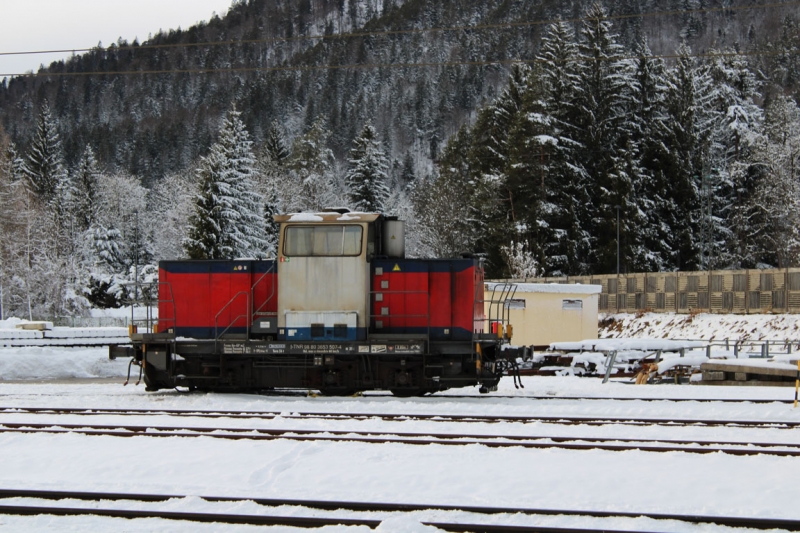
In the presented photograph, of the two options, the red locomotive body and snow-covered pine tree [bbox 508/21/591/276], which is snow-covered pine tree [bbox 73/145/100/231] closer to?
snow-covered pine tree [bbox 508/21/591/276]

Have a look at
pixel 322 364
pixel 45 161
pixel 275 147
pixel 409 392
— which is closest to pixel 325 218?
pixel 322 364

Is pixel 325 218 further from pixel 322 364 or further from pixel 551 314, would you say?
pixel 551 314

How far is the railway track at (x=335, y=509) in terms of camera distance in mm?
6926

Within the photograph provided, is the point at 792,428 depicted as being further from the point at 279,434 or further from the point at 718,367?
the point at 718,367

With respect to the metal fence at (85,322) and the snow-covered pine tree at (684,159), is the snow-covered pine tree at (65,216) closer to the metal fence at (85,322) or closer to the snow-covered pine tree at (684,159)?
the metal fence at (85,322)

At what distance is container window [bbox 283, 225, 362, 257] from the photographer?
15609mm

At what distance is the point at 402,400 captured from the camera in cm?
1516

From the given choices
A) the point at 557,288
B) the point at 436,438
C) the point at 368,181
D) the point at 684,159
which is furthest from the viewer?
the point at 368,181

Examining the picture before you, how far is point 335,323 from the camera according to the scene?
1566 centimetres

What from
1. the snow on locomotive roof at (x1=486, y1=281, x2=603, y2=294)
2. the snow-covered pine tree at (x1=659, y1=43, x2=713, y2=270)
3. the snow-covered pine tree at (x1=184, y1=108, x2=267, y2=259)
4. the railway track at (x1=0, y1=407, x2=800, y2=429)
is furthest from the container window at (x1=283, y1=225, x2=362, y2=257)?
the snow-covered pine tree at (x1=659, y1=43, x2=713, y2=270)

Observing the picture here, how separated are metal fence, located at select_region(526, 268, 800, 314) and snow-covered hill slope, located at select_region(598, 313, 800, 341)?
1.82 ft

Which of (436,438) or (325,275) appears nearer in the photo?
(436,438)

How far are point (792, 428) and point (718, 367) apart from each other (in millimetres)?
10728

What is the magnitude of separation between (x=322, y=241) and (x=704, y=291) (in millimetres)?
31725
